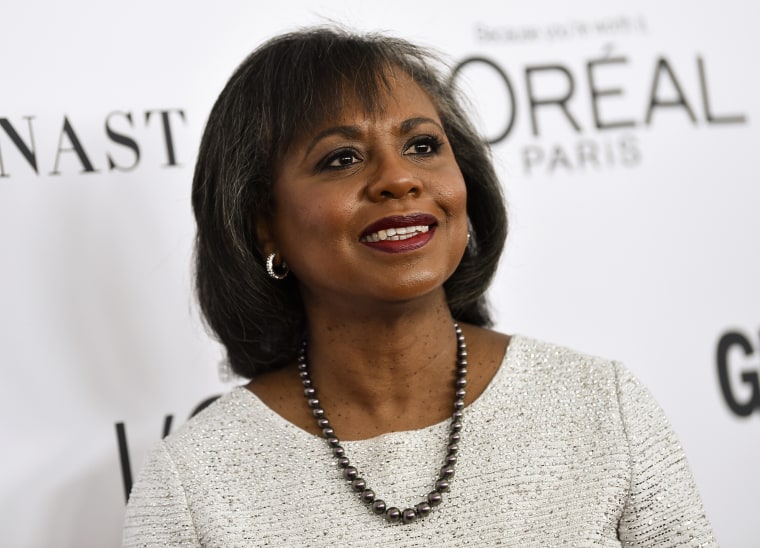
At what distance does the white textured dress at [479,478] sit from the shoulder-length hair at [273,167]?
187mm

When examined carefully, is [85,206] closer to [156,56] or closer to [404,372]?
[156,56]

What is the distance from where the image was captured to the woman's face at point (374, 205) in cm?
137

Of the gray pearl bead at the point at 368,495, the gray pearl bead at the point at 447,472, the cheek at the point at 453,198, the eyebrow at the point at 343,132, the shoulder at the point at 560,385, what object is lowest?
the gray pearl bead at the point at 368,495

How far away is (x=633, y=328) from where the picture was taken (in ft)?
6.76

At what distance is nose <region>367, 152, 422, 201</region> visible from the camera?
1366 mm

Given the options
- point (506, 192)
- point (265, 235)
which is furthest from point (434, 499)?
point (506, 192)

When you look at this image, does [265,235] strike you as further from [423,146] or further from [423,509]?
[423,509]

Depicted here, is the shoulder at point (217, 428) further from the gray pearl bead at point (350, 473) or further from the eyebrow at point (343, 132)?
the eyebrow at point (343, 132)

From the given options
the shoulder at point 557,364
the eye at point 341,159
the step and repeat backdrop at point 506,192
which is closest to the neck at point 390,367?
the shoulder at point 557,364

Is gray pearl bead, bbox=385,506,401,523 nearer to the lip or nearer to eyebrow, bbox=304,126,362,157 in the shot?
the lip

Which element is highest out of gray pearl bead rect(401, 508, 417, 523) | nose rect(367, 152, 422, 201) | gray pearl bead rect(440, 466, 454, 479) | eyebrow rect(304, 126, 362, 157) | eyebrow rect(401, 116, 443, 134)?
eyebrow rect(304, 126, 362, 157)

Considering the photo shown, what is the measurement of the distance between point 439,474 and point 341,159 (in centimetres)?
48

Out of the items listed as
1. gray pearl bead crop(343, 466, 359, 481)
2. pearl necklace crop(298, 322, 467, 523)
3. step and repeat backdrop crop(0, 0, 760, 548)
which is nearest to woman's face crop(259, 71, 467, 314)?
pearl necklace crop(298, 322, 467, 523)

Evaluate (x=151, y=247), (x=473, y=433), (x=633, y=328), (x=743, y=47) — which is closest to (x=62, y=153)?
(x=151, y=247)
